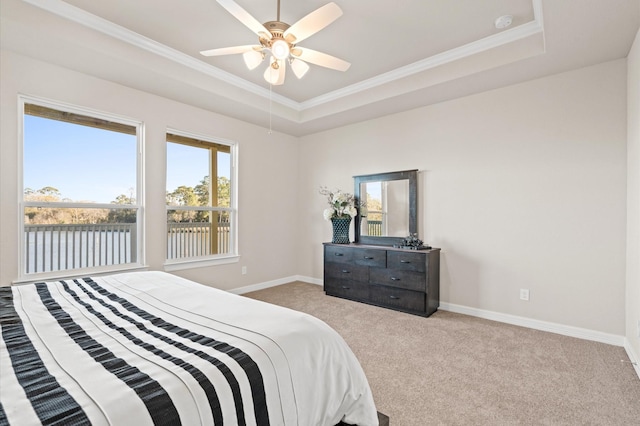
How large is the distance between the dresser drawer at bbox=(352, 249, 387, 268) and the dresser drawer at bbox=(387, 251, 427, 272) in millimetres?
82

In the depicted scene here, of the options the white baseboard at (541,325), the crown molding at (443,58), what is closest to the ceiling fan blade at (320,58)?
the crown molding at (443,58)

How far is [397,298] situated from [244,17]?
3188mm

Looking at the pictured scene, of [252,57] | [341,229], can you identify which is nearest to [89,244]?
[252,57]

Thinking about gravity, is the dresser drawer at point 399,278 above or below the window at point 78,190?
below

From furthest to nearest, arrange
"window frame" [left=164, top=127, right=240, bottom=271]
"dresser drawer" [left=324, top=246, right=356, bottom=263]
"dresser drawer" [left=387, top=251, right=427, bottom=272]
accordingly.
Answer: "dresser drawer" [left=324, top=246, right=356, bottom=263]
"window frame" [left=164, top=127, right=240, bottom=271]
"dresser drawer" [left=387, top=251, right=427, bottom=272]

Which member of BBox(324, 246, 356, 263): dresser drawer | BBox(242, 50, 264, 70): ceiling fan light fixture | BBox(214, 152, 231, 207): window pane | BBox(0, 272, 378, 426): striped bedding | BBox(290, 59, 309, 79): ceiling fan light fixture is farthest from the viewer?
BBox(214, 152, 231, 207): window pane

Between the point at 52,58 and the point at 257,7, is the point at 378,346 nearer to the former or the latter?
the point at 257,7

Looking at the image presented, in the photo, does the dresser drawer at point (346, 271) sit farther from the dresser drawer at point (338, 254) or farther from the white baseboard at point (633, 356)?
→ the white baseboard at point (633, 356)

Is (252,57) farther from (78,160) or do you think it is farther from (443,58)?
(78,160)

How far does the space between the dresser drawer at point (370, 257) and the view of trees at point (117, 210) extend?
78.6 inches

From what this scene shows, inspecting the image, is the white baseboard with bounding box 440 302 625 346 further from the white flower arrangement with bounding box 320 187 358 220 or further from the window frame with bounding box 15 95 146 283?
the window frame with bounding box 15 95 146 283

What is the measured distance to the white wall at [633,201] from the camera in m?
2.35

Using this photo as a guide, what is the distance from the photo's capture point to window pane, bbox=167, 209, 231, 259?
3.93 m

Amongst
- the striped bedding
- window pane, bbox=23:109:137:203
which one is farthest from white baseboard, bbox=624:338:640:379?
window pane, bbox=23:109:137:203
